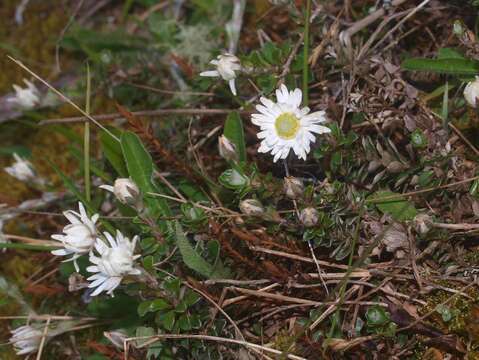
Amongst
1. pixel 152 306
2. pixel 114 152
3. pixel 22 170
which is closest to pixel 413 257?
pixel 152 306

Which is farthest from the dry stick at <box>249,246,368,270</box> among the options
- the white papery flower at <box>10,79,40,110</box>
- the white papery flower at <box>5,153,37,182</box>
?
the white papery flower at <box>10,79,40,110</box>

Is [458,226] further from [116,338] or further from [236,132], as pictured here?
[116,338]

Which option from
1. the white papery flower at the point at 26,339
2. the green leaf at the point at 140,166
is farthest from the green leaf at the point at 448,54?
the white papery flower at the point at 26,339

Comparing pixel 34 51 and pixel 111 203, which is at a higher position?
pixel 34 51

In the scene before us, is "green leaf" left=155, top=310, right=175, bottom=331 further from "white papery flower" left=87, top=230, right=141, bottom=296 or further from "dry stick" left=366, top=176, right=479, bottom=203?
"dry stick" left=366, top=176, right=479, bottom=203

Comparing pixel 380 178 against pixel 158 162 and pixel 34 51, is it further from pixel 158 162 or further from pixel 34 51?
pixel 34 51

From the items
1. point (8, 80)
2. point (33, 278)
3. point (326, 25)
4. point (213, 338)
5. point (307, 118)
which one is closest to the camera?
point (213, 338)

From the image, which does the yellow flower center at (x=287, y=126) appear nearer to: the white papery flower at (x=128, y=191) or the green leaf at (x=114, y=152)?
the white papery flower at (x=128, y=191)

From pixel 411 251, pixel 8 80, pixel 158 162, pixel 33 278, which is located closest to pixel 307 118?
pixel 411 251
